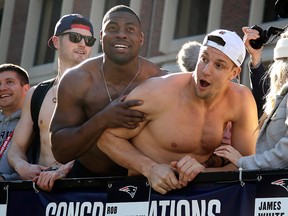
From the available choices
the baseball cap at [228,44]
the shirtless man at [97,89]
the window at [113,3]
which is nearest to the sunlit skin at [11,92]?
the shirtless man at [97,89]

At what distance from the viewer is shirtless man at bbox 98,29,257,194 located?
16.8ft

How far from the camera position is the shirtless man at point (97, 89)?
18.0 ft

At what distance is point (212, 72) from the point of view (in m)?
5.07

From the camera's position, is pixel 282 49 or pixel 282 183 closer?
pixel 282 183

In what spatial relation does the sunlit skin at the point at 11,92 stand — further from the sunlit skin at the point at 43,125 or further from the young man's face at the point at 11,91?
the sunlit skin at the point at 43,125

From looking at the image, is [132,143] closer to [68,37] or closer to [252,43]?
[252,43]

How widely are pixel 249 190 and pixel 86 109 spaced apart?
4.80ft

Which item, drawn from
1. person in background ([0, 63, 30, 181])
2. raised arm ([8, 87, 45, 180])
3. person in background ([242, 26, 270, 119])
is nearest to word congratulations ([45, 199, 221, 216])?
raised arm ([8, 87, 45, 180])

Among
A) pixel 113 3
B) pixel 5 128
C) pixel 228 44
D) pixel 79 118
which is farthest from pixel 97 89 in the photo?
pixel 113 3

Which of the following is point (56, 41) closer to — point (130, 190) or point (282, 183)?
point (130, 190)

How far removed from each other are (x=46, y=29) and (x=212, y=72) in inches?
681

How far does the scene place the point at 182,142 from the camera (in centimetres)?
522

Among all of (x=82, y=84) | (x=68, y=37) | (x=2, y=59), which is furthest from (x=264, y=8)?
(x=82, y=84)

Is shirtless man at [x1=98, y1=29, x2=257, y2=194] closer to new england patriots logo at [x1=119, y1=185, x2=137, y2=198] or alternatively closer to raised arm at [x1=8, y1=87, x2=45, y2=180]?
new england patriots logo at [x1=119, y1=185, x2=137, y2=198]
